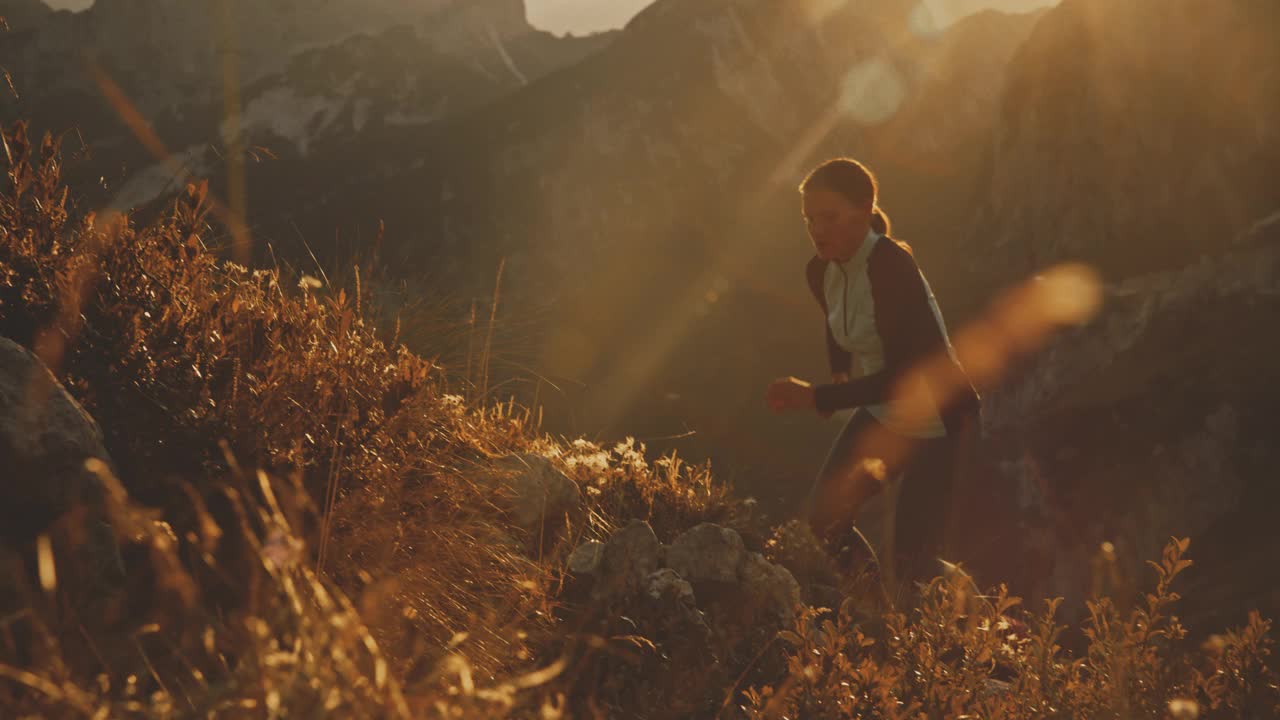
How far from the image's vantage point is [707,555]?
356 cm

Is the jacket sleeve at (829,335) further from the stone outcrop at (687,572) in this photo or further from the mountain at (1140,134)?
the mountain at (1140,134)

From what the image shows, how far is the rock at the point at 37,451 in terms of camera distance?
5.75 feet

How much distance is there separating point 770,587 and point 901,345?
4.00 feet

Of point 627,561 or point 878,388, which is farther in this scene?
point 878,388

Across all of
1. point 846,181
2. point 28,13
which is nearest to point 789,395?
point 846,181

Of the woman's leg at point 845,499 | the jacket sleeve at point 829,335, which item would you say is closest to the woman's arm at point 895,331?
the woman's leg at point 845,499

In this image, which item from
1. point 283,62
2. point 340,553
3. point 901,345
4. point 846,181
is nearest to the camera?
point 340,553

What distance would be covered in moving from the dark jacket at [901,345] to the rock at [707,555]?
752mm

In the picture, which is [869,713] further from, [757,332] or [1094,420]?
[757,332]

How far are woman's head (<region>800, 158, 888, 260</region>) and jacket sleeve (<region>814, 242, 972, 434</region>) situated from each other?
180mm

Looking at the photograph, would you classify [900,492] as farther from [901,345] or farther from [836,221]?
[836,221]

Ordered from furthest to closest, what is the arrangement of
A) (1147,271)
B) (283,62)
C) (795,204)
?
(283,62)
(795,204)
(1147,271)

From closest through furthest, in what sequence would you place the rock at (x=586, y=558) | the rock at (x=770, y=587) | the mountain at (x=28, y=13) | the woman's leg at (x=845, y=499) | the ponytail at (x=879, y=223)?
1. the rock at (x=586, y=558)
2. the rock at (x=770, y=587)
3. the ponytail at (x=879, y=223)
4. the woman's leg at (x=845, y=499)
5. the mountain at (x=28, y=13)

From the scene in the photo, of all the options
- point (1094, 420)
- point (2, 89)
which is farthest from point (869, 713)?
point (1094, 420)
